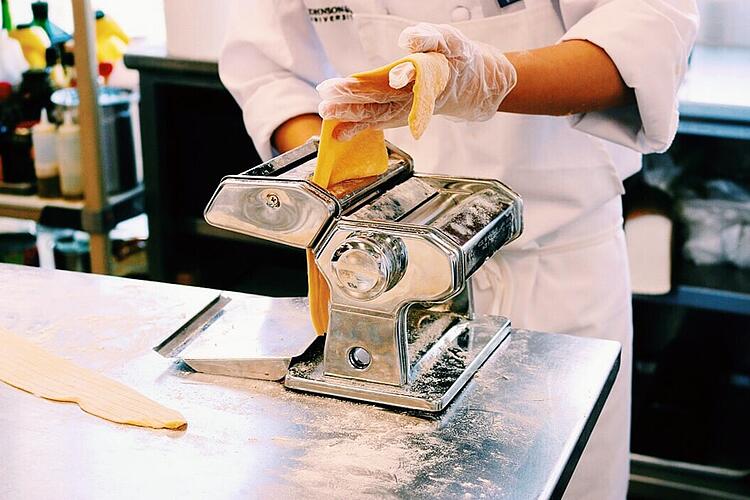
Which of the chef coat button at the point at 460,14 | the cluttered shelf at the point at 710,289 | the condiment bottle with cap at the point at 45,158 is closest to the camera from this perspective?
the chef coat button at the point at 460,14

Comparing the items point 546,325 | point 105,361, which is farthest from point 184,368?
point 546,325

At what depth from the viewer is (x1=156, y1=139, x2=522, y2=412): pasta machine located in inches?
34.0

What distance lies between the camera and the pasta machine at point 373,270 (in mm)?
864

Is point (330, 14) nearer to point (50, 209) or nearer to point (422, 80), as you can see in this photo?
point (422, 80)

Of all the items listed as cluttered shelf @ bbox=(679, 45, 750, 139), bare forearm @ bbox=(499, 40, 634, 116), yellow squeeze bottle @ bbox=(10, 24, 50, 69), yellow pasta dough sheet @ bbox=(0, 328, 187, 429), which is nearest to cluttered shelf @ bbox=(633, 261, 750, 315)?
cluttered shelf @ bbox=(679, 45, 750, 139)

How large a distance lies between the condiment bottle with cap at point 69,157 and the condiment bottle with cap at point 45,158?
2 cm

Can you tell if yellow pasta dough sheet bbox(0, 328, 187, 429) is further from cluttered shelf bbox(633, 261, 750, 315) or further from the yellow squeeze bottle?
the yellow squeeze bottle

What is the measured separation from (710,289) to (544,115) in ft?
3.22

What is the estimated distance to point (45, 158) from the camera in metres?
2.54

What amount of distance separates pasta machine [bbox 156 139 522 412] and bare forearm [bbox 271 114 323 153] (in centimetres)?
36

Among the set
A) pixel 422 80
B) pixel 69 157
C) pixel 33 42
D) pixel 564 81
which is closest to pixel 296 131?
pixel 564 81

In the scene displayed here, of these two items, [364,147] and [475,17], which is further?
[475,17]

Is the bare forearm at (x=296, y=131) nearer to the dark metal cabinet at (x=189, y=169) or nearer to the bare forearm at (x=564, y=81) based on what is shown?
the bare forearm at (x=564, y=81)

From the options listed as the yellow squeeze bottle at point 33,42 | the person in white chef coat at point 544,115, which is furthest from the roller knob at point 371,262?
the yellow squeeze bottle at point 33,42
